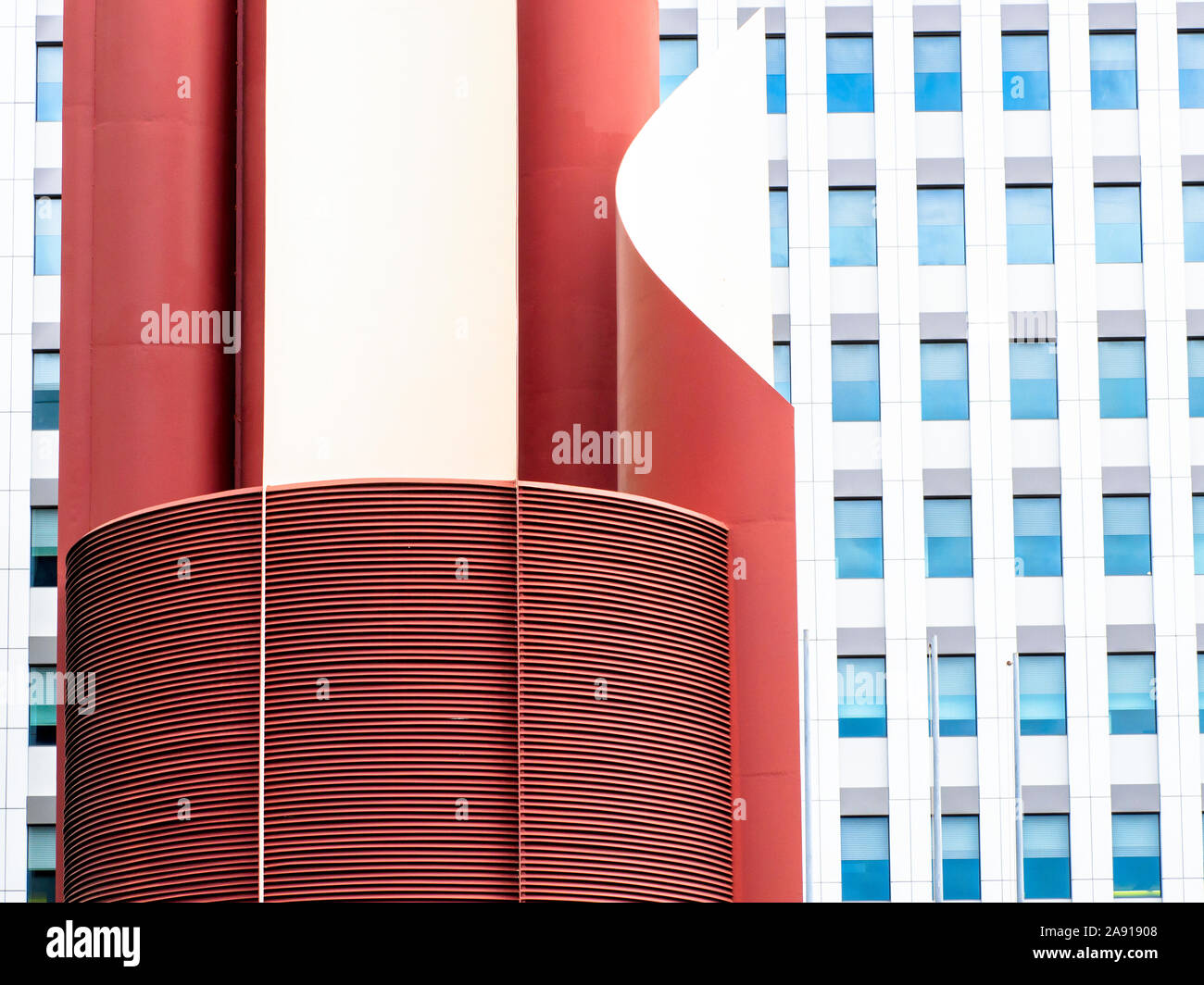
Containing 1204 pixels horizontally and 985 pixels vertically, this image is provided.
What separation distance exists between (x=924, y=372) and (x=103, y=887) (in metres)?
41.0

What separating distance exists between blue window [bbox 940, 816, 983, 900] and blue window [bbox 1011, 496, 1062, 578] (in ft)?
23.8

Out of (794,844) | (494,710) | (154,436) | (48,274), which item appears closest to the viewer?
(494,710)

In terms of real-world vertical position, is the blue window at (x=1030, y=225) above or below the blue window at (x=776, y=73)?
below

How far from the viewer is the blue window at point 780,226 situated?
62000 millimetres

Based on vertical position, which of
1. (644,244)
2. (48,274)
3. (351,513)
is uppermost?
(48,274)

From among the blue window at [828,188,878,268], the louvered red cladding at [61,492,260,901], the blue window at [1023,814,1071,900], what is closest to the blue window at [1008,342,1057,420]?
the blue window at [828,188,878,268]

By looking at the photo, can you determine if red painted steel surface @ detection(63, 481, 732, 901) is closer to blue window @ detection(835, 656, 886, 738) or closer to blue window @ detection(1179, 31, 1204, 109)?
blue window @ detection(835, 656, 886, 738)

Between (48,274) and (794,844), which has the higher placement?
(48,274)

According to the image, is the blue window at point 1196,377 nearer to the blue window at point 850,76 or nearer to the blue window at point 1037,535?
the blue window at point 1037,535

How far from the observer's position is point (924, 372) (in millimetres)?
61656

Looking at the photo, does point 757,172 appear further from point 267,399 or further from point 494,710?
point 494,710

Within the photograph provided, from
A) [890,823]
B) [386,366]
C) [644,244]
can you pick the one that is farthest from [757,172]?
[890,823]

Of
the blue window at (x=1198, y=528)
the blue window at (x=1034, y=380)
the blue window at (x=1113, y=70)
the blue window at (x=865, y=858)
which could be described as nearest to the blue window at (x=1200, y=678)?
the blue window at (x=1198, y=528)

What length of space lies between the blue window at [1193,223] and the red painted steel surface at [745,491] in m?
38.7
